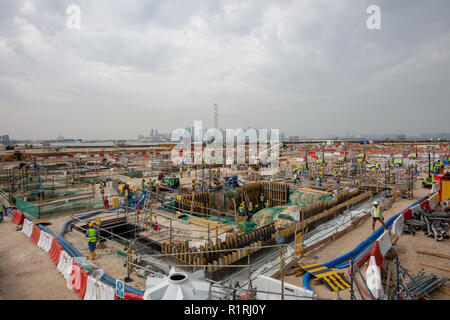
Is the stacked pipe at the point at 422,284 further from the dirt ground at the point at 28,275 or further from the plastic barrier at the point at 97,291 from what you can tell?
the dirt ground at the point at 28,275

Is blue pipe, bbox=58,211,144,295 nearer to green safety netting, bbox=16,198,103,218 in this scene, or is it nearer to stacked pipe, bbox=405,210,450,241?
green safety netting, bbox=16,198,103,218

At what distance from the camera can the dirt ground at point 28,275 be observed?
26.6 feet

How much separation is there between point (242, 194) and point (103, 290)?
55.2 ft

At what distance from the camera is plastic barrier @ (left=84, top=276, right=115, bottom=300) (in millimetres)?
6867

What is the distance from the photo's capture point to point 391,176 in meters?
26.0

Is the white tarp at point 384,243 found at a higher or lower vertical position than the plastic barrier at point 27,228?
higher

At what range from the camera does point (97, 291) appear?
7.18 m

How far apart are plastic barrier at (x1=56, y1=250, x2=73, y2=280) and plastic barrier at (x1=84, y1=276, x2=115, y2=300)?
1560mm

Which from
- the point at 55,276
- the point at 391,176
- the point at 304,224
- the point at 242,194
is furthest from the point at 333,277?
the point at 391,176

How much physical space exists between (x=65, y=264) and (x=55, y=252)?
1.63 meters

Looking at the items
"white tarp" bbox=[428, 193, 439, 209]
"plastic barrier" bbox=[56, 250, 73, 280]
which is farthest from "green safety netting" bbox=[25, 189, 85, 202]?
"white tarp" bbox=[428, 193, 439, 209]

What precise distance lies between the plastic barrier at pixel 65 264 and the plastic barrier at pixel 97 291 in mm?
1560

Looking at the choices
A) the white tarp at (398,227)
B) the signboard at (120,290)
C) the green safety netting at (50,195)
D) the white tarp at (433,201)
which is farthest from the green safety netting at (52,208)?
the white tarp at (433,201)
